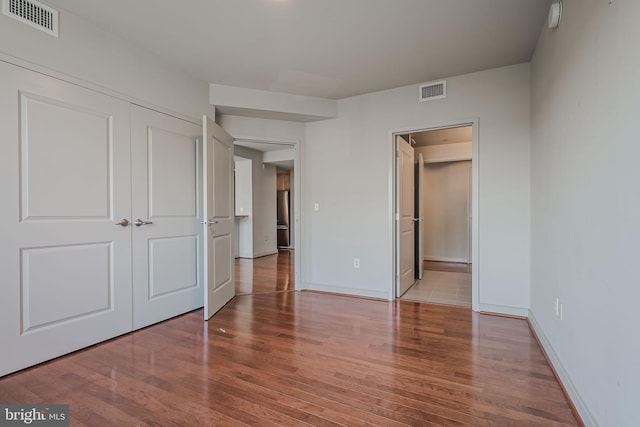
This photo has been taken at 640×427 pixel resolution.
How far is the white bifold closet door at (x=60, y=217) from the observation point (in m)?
1.92

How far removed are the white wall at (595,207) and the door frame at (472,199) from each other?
93cm

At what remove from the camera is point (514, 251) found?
2.99m

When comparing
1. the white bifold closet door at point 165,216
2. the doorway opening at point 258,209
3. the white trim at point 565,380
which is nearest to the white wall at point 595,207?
the white trim at point 565,380

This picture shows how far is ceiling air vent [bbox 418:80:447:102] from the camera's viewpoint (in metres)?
3.30

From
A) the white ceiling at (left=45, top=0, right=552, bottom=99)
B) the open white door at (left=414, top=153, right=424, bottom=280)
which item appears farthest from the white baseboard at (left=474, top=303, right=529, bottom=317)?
the white ceiling at (left=45, top=0, right=552, bottom=99)

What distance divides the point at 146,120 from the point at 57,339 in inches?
71.8

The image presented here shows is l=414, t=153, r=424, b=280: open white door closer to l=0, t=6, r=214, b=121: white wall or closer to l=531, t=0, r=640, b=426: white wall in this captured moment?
l=531, t=0, r=640, b=426: white wall

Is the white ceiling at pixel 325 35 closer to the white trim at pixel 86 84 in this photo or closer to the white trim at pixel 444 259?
the white trim at pixel 86 84

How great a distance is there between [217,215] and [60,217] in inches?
50.5

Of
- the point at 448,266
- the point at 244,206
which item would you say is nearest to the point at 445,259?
the point at 448,266

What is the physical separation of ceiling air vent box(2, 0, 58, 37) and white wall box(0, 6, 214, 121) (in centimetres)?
4

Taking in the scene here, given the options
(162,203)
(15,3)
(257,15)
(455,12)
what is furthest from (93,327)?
(455,12)

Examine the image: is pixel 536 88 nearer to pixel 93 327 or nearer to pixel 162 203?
pixel 162 203

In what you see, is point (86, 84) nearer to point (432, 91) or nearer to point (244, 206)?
point (432, 91)
